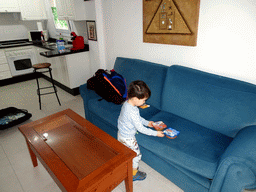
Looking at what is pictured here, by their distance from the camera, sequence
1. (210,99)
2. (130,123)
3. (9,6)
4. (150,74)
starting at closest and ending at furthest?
(130,123) → (210,99) → (150,74) → (9,6)

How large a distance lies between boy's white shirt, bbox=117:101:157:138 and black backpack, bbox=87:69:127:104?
0.67 meters

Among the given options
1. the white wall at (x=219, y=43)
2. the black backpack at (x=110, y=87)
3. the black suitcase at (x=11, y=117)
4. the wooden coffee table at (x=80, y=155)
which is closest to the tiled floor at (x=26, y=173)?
the black suitcase at (x=11, y=117)

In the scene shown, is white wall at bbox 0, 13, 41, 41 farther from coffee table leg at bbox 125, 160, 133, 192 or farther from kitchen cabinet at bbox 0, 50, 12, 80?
coffee table leg at bbox 125, 160, 133, 192

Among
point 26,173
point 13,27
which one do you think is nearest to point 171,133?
point 26,173

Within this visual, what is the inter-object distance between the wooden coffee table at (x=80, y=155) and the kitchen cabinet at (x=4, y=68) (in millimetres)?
3388

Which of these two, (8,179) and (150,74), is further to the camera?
(150,74)

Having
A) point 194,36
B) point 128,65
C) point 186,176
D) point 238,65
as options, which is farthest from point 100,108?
point 238,65

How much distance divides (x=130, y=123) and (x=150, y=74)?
0.90 metres

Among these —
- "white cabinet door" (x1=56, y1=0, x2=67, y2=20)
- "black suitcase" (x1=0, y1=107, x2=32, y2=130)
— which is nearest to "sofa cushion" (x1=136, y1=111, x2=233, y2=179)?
"black suitcase" (x1=0, y1=107, x2=32, y2=130)

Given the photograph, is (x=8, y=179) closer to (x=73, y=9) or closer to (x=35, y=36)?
(x=73, y=9)

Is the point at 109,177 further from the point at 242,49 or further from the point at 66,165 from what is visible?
the point at 242,49

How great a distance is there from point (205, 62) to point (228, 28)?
40cm

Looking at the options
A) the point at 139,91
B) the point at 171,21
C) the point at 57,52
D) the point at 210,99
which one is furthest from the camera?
the point at 57,52

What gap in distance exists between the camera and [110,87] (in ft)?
7.47
